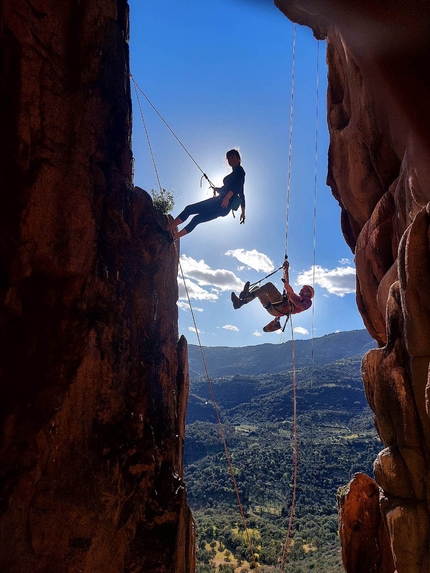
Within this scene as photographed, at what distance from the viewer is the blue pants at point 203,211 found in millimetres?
8812

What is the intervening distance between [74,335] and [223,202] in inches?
194

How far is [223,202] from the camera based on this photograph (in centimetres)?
896

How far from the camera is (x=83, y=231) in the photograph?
6.45 meters

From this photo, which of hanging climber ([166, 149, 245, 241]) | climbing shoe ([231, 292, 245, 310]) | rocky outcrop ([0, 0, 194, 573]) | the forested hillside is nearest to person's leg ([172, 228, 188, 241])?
hanging climber ([166, 149, 245, 241])

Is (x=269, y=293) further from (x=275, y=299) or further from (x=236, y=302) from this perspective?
(x=236, y=302)

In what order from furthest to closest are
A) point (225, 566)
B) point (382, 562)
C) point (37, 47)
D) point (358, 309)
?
1. point (225, 566)
2. point (358, 309)
3. point (382, 562)
4. point (37, 47)

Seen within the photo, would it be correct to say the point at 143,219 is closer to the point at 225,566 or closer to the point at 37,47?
the point at 37,47

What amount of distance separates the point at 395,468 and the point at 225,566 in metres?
22.5

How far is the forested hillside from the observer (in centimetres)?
2538

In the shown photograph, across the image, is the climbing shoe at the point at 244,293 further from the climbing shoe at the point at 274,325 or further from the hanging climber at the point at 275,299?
the climbing shoe at the point at 274,325

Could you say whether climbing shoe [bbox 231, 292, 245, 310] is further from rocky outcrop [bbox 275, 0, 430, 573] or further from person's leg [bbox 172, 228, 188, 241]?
rocky outcrop [bbox 275, 0, 430, 573]

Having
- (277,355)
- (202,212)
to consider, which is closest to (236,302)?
(202,212)

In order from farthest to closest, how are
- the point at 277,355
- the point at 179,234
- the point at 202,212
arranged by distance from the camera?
the point at 277,355 < the point at 202,212 < the point at 179,234

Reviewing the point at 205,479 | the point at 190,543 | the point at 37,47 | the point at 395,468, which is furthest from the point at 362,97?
the point at 205,479
